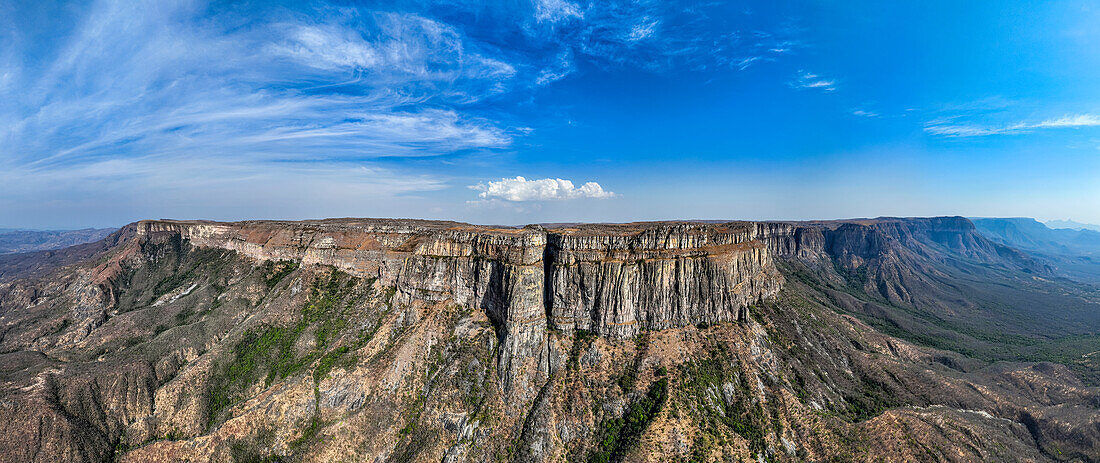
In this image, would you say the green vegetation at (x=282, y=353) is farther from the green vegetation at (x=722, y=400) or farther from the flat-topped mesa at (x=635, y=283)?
the green vegetation at (x=722, y=400)

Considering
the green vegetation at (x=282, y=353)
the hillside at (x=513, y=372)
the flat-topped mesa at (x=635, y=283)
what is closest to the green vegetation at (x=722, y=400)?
the hillside at (x=513, y=372)

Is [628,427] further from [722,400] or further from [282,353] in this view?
[282,353]

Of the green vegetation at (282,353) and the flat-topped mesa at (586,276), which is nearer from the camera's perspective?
the green vegetation at (282,353)

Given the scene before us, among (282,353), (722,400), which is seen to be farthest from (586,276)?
(282,353)

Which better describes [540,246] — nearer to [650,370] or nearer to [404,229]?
Answer: [650,370]

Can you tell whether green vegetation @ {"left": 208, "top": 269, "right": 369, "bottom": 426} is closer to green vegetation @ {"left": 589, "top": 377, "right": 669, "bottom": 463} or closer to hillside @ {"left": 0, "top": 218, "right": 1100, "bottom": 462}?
hillside @ {"left": 0, "top": 218, "right": 1100, "bottom": 462}

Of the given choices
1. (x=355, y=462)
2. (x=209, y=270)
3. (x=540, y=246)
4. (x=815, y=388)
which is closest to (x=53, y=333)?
(x=209, y=270)

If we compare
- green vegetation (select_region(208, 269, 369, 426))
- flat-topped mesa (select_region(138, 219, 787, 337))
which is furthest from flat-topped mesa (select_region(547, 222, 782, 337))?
green vegetation (select_region(208, 269, 369, 426))

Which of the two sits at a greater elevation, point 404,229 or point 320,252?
point 404,229
